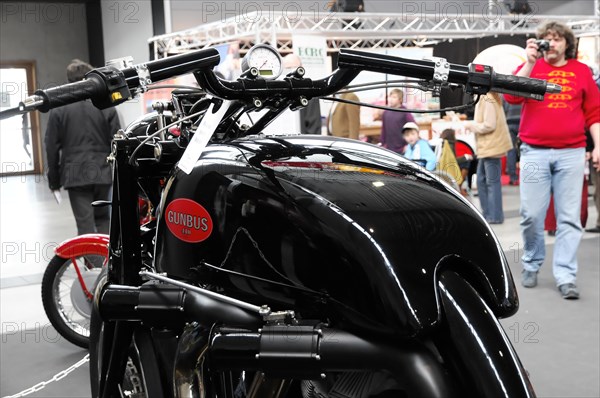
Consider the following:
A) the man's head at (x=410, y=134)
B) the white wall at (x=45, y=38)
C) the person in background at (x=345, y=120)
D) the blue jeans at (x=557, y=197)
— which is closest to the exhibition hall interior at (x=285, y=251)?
the blue jeans at (x=557, y=197)

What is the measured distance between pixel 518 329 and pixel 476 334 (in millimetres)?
3104

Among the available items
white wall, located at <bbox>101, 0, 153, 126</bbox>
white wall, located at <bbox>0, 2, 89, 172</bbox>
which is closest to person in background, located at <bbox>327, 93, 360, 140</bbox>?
white wall, located at <bbox>101, 0, 153, 126</bbox>

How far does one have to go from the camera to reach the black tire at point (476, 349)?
112 centimetres

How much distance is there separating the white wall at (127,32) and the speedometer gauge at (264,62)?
35.3 ft

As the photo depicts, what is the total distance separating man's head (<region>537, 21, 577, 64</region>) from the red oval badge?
12.1 feet

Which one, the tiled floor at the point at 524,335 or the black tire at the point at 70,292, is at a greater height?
the black tire at the point at 70,292

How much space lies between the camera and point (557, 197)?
15.5ft

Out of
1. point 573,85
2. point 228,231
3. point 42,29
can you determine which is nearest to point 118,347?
point 228,231

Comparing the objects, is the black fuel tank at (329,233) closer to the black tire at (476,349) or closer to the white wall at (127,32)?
the black tire at (476,349)

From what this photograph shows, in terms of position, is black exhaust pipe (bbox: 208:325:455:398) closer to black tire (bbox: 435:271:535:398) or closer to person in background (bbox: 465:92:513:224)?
black tire (bbox: 435:271:535:398)

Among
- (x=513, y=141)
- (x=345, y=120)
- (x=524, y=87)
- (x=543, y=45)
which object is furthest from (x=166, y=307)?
(x=513, y=141)

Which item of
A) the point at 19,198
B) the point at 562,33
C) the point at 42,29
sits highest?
the point at 42,29

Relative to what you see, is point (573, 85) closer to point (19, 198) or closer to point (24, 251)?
point (24, 251)

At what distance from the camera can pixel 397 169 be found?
1.40 metres
